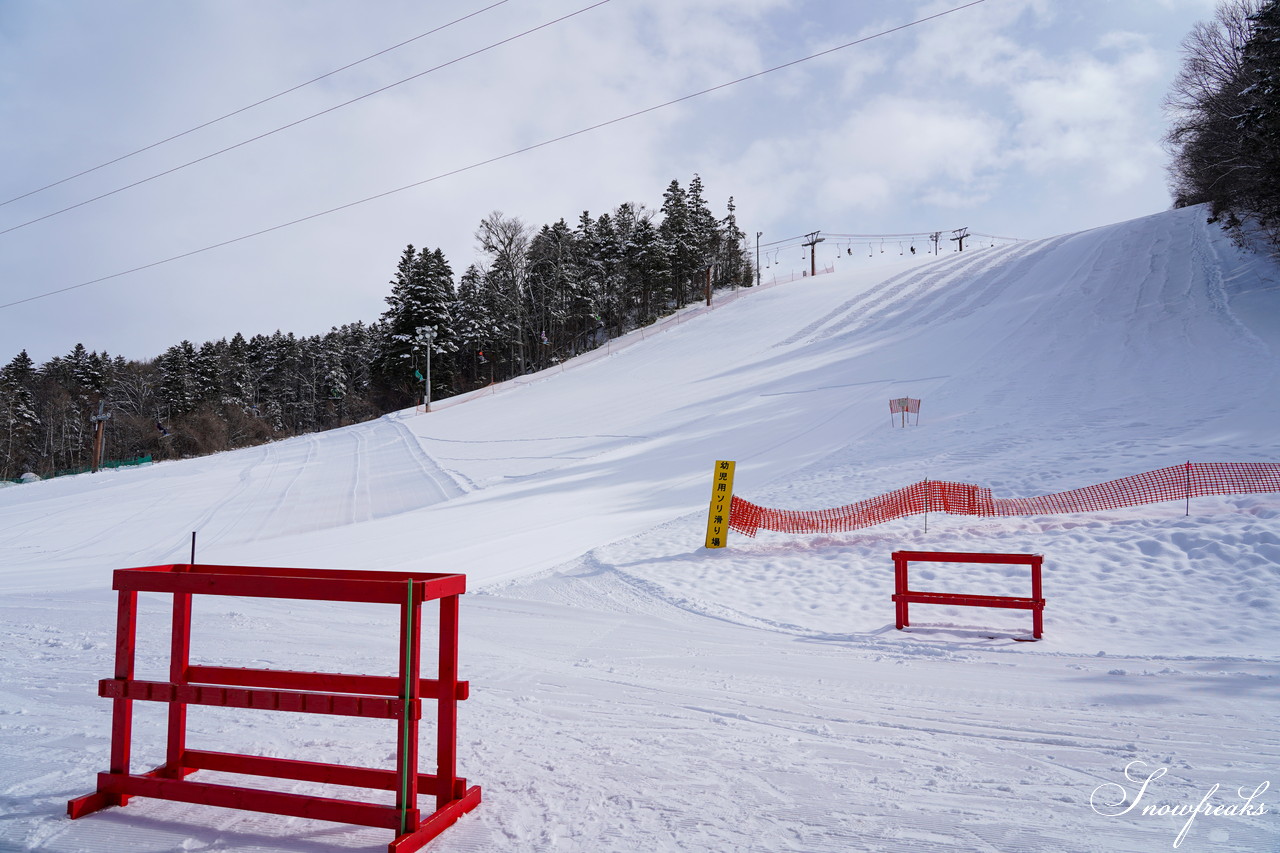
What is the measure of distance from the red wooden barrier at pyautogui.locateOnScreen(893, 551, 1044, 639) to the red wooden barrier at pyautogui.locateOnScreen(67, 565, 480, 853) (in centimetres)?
587

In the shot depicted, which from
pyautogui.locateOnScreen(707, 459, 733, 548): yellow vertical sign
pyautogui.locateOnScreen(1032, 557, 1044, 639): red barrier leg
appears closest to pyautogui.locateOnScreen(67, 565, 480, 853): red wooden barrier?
pyautogui.locateOnScreen(1032, 557, 1044, 639): red barrier leg

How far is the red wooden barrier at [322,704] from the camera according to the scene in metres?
3.41

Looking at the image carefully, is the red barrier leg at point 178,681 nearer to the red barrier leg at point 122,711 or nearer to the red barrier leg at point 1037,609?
the red barrier leg at point 122,711

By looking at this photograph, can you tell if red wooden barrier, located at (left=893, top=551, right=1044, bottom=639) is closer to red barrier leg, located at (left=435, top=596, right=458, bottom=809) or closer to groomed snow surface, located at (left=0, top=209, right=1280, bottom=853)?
groomed snow surface, located at (left=0, top=209, right=1280, bottom=853)

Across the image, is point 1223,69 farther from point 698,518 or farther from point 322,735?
point 322,735

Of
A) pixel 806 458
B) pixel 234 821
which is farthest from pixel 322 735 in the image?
pixel 806 458

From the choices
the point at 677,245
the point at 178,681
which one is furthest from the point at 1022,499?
the point at 677,245

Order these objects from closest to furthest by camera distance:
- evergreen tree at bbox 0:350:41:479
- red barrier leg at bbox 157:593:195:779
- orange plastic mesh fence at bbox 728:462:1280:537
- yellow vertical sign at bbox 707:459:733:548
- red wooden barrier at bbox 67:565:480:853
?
1. red wooden barrier at bbox 67:565:480:853
2. red barrier leg at bbox 157:593:195:779
3. orange plastic mesh fence at bbox 728:462:1280:537
4. yellow vertical sign at bbox 707:459:733:548
5. evergreen tree at bbox 0:350:41:479

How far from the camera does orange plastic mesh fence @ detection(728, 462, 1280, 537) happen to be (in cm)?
1127

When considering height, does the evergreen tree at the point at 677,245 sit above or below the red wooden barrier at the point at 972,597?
above

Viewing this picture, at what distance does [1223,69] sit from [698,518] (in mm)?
40045

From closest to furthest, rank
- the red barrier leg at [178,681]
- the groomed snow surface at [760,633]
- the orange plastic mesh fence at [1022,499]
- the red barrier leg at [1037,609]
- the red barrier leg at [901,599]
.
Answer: the groomed snow surface at [760,633] < the red barrier leg at [178,681] < the red barrier leg at [1037,609] < the red barrier leg at [901,599] < the orange plastic mesh fence at [1022,499]

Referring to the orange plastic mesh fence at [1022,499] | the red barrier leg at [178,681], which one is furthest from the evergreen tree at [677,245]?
the red barrier leg at [178,681]

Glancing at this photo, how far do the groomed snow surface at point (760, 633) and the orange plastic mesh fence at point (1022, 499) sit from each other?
0.36m
